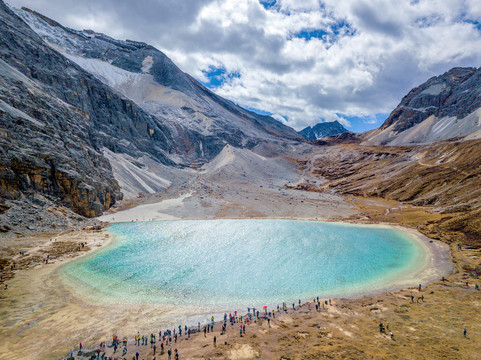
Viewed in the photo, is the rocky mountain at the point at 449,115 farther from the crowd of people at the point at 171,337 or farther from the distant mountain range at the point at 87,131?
the crowd of people at the point at 171,337

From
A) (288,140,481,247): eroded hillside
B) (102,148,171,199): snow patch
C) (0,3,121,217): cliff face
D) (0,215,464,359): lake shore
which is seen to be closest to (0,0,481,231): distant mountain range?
(0,3,121,217): cliff face

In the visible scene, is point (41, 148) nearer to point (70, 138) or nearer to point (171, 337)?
point (70, 138)

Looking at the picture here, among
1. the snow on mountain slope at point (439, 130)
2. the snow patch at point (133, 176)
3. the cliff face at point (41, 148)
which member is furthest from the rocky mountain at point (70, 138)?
the snow on mountain slope at point (439, 130)

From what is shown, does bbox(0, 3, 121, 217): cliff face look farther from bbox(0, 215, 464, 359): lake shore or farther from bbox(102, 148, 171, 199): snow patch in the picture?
bbox(0, 215, 464, 359): lake shore

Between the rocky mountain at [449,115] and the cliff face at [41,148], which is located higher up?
the rocky mountain at [449,115]

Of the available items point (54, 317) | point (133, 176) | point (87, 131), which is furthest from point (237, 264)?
point (87, 131)

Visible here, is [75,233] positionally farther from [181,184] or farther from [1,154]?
[181,184]
